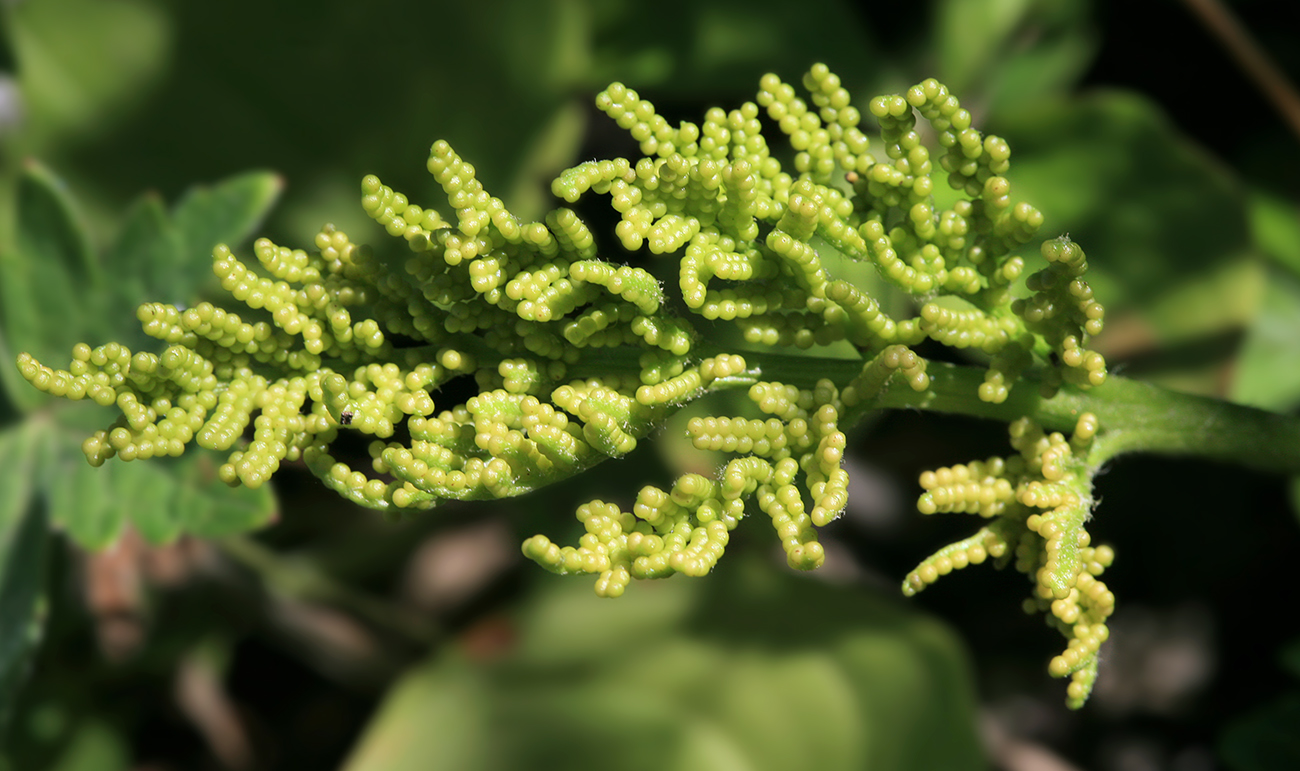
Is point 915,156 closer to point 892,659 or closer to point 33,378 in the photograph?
point 33,378

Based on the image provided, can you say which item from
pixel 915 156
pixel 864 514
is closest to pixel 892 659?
pixel 864 514

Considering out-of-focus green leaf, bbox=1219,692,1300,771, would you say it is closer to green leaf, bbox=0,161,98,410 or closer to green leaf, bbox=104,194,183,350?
green leaf, bbox=104,194,183,350

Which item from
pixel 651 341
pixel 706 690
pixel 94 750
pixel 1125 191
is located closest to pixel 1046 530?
pixel 651 341

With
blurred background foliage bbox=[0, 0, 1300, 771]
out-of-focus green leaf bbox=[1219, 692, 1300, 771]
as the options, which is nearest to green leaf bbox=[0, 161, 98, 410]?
blurred background foliage bbox=[0, 0, 1300, 771]

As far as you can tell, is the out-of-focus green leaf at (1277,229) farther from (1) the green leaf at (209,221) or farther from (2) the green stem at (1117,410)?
(1) the green leaf at (209,221)

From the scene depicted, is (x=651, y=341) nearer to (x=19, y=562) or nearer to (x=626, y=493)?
(x=626, y=493)

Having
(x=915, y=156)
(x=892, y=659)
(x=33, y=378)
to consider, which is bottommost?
(x=33, y=378)
